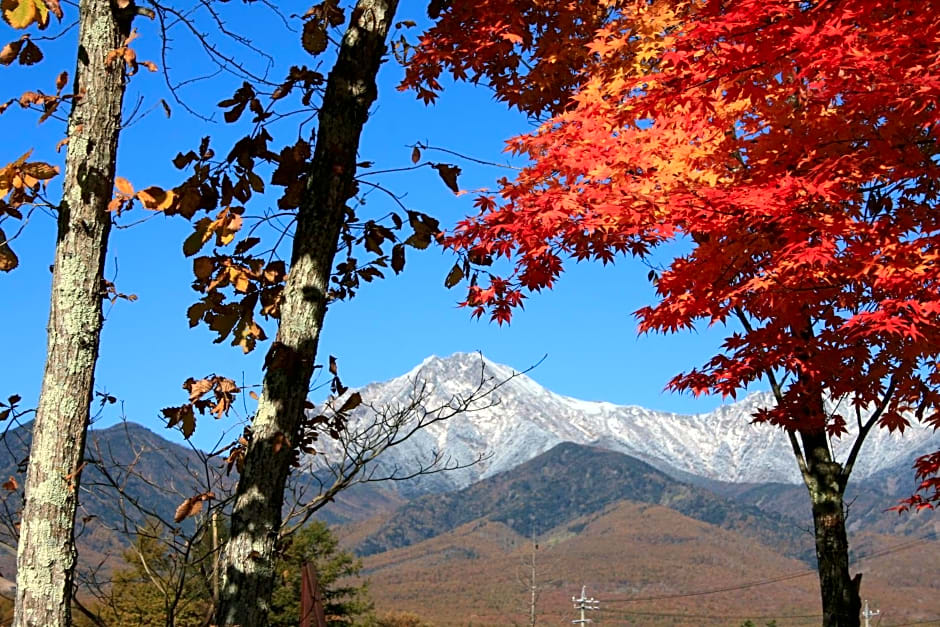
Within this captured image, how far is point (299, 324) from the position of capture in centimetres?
352

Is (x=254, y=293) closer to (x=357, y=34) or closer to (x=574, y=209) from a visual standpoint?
(x=357, y=34)

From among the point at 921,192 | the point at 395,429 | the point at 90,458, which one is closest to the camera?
the point at 90,458

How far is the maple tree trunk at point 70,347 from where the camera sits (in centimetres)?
312

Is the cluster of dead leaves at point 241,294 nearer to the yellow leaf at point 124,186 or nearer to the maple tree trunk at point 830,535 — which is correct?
the yellow leaf at point 124,186

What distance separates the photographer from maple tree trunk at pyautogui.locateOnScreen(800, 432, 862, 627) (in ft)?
29.0

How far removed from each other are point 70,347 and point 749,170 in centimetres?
557

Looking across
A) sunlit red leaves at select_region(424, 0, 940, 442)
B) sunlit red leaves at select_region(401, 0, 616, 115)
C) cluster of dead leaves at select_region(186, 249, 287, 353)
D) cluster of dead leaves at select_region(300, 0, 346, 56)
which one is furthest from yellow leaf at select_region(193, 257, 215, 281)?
sunlit red leaves at select_region(401, 0, 616, 115)

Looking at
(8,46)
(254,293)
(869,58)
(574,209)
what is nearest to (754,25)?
(869,58)

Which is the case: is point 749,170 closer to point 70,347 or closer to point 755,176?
point 755,176

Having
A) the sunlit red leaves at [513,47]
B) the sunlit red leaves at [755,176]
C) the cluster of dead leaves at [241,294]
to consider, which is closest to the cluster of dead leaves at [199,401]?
the cluster of dead leaves at [241,294]

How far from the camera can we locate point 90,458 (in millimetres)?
3664

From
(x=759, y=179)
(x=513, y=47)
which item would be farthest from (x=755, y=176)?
(x=513, y=47)

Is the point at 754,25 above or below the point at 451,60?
below

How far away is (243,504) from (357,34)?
1978 millimetres
